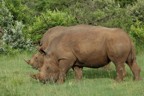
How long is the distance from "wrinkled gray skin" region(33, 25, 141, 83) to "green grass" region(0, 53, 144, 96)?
0.36 m

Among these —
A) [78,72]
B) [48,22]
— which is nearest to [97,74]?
[78,72]

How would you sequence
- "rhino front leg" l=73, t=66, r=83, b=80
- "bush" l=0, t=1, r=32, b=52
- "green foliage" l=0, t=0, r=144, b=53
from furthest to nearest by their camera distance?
"green foliage" l=0, t=0, r=144, b=53, "bush" l=0, t=1, r=32, b=52, "rhino front leg" l=73, t=66, r=83, b=80

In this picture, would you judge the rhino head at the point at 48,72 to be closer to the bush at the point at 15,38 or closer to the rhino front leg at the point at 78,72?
the rhino front leg at the point at 78,72

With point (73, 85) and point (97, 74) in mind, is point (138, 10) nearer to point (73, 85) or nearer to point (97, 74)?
point (97, 74)

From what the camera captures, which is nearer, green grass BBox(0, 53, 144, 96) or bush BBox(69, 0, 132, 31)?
green grass BBox(0, 53, 144, 96)

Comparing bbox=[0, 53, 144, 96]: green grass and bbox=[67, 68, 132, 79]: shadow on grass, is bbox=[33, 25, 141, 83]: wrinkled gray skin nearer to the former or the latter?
bbox=[0, 53, 144, 96]: green grass

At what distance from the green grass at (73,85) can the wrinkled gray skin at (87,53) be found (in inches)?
14.0

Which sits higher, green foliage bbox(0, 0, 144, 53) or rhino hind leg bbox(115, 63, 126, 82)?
rhino hind leg bbox(115, 63, 126, 82)

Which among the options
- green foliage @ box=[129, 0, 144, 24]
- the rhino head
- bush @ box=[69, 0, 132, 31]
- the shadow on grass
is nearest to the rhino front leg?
the shadow on grass

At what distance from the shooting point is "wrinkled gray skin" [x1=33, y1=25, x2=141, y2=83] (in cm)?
1202

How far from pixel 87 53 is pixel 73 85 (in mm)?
1283

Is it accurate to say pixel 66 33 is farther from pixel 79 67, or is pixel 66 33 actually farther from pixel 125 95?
pixel 125 95

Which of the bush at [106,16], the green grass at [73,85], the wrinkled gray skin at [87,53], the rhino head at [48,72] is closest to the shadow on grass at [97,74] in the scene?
the green grass at [73,85]

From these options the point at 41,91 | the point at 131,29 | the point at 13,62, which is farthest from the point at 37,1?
the point at 41,91
